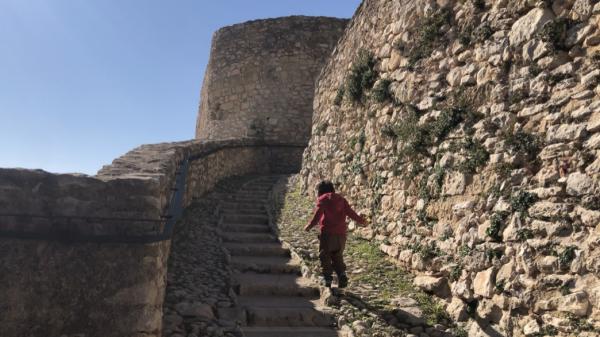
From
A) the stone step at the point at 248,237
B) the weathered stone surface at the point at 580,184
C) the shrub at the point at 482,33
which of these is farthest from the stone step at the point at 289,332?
the shrub at the point at 482,33

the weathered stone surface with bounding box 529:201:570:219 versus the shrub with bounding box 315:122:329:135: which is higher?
the shrub with bounding box 315:122:329:135

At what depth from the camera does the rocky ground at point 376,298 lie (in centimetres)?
455

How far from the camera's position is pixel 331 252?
5.59m

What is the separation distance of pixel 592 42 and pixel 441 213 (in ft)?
7.42

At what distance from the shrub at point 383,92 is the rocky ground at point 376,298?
2.07 metres

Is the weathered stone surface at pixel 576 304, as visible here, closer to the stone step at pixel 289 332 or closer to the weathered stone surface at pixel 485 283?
the weathered stone surface at pixel 485 283

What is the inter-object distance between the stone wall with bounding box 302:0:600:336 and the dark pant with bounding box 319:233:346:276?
34.5 inches

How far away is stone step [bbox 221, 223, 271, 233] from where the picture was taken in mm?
8000

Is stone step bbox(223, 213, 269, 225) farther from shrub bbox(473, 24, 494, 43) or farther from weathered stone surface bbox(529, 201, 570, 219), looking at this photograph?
weathered stone surface bbox(529, 201, 570, 219)

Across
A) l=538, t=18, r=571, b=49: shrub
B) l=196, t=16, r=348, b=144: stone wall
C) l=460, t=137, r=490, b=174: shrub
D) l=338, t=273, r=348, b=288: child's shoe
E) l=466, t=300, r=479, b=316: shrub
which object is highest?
l=196, t=16, r=348, b=144: stone wall

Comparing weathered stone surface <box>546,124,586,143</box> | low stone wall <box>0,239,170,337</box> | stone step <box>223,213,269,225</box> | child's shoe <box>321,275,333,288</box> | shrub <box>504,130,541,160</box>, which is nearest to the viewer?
low stone wall <box>0,239,170,337</box>

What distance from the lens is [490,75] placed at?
205 inches

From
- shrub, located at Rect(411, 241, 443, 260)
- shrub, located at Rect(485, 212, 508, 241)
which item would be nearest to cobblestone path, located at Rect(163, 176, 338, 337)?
shrub, located at Rect(411, 241, 443, 260)

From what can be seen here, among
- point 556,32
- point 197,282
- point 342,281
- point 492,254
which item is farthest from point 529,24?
point 197,282
